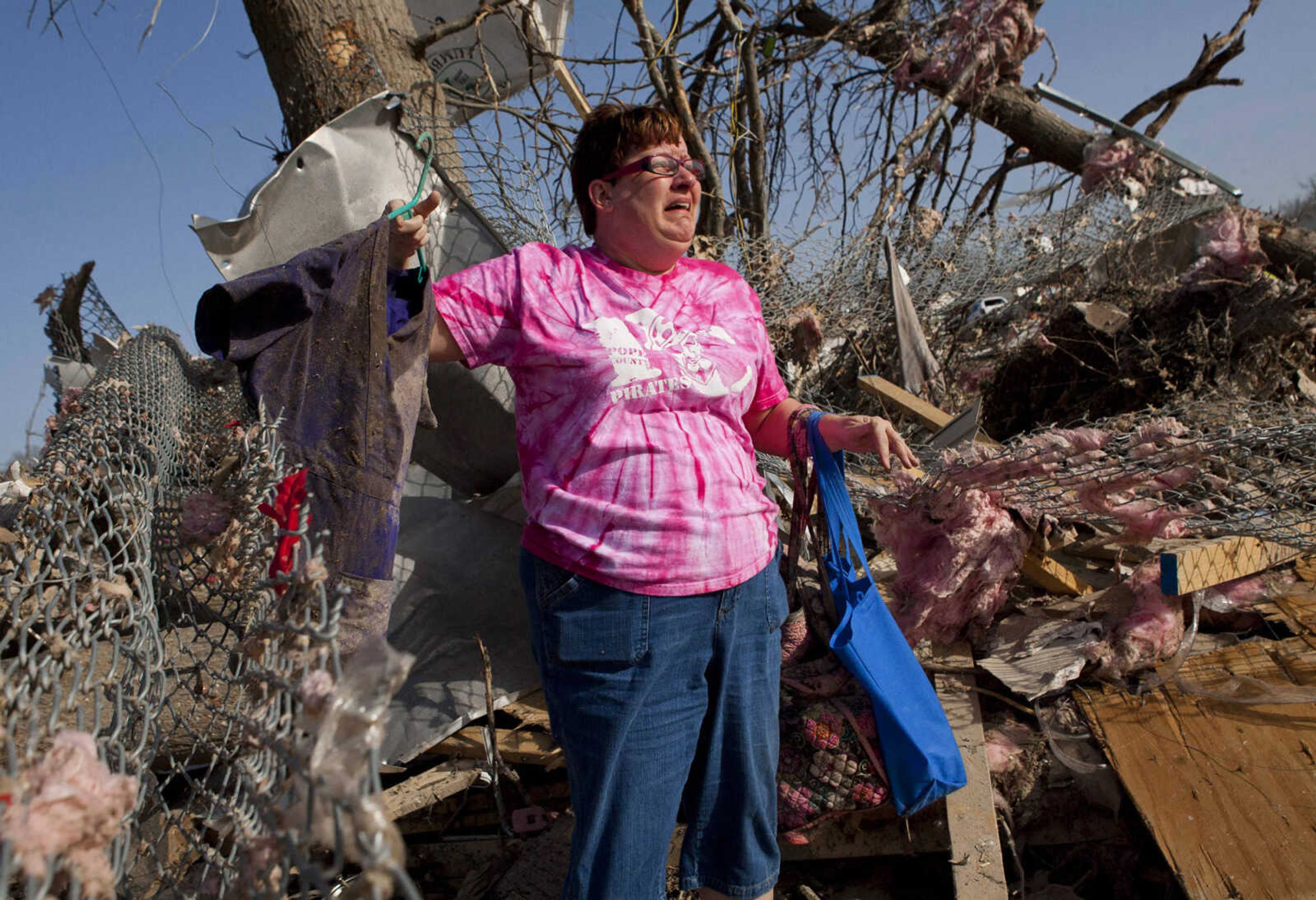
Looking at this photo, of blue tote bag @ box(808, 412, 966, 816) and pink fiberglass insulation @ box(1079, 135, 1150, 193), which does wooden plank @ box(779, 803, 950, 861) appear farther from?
pink fiberglass insulation @ box(1079, 135, 1150, 193)

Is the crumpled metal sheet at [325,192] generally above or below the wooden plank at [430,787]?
above

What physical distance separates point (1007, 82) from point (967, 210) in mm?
925

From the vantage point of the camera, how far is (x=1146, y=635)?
2.24 m

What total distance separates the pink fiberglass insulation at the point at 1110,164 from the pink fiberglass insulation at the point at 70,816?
602 cm

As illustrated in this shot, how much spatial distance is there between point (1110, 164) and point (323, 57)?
4.96 m

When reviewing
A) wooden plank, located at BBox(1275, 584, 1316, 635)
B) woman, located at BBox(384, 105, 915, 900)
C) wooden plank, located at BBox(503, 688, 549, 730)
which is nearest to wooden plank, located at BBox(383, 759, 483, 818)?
wooden plank, located at BBox(503, 688, 549, 730)

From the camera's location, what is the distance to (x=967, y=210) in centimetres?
594

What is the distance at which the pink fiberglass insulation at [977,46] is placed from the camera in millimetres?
5484

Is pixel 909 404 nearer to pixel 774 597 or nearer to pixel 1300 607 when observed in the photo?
pixel 1300 607

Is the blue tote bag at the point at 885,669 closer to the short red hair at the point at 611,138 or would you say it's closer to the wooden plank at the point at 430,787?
the short red hair at the point at 611,138

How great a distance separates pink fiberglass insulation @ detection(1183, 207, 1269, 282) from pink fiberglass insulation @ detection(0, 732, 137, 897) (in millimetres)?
4754

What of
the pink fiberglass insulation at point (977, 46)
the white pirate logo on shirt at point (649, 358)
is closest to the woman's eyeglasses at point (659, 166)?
the white pirate logo on shirt at point (649, 358)

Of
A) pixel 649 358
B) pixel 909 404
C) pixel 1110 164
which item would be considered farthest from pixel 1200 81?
pixel 649 358

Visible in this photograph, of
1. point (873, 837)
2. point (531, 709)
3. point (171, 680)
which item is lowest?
point (873, 837)
